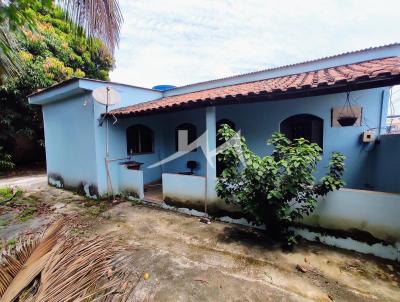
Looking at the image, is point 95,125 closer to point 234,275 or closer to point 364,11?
point 234,275

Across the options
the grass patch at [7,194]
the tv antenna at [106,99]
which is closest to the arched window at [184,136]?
the tv antenna at [106,99]

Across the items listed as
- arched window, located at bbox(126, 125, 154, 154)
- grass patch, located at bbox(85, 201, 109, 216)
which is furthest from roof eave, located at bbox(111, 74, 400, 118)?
grass patch, located at bbox(85, 201, 109, 216)

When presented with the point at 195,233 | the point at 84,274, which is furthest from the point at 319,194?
the point at 84,274

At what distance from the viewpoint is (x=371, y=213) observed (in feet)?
11.6

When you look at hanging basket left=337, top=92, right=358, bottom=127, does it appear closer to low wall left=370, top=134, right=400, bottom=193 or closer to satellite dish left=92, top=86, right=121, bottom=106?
low wall left=370, top=134, right=400, bottom=193

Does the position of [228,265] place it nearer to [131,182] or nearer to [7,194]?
[131,182]

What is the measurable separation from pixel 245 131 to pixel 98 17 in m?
5.47

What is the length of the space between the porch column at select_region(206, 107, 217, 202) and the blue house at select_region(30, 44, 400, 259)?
26mm

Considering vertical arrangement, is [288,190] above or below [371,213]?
above

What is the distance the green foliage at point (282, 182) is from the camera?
3701 mm

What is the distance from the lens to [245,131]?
7.21 meters

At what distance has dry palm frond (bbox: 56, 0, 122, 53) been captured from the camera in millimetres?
2727

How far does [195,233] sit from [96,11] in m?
4.39

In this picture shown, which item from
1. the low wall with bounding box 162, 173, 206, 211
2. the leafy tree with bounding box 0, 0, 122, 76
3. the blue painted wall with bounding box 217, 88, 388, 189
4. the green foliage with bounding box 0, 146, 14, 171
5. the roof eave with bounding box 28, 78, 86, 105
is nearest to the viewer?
the leafy tree with bounding box 0, 0, 122, 76
